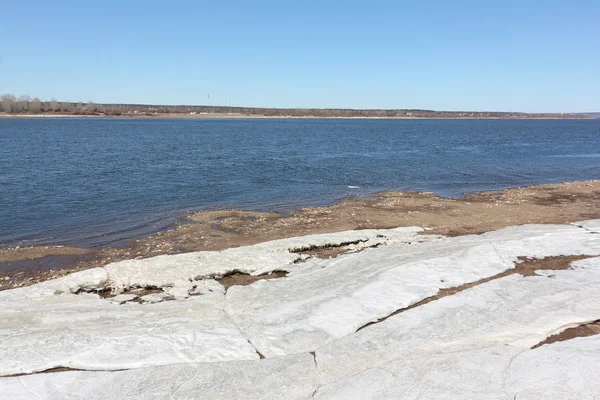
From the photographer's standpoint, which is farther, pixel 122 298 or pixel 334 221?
pixel 334 221

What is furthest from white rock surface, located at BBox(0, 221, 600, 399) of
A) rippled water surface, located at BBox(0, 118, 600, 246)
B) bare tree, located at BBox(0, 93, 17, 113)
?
bare tree, located at BBox(0, 93, 17, 113)

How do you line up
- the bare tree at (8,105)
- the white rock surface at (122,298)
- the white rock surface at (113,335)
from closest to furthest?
the white rock surface at (113,335) < the white rock surface at (122,298) < the bare tree at (8,105)

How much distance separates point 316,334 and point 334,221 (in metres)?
12.0

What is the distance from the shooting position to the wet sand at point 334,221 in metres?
15.1

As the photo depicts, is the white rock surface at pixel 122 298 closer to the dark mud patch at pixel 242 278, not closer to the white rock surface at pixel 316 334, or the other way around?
the white rock surface at pixel 316 334

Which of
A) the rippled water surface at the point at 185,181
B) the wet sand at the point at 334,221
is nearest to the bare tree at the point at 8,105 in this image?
the rippled water surface at the point at 185,181

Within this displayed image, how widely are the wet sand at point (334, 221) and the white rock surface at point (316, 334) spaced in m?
3.50

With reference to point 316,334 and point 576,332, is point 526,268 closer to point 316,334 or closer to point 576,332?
point 576,332

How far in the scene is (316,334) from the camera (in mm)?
8562

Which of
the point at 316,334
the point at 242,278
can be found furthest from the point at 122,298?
the point at 316,334

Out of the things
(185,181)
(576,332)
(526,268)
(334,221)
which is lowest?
(334,221)

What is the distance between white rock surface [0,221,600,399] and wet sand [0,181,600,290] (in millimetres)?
3503

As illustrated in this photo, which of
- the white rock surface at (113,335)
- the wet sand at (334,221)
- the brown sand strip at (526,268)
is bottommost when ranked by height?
the wet sand at (334,221)

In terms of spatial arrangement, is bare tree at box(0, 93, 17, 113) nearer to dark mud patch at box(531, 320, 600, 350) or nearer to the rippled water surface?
the rippled water surface
